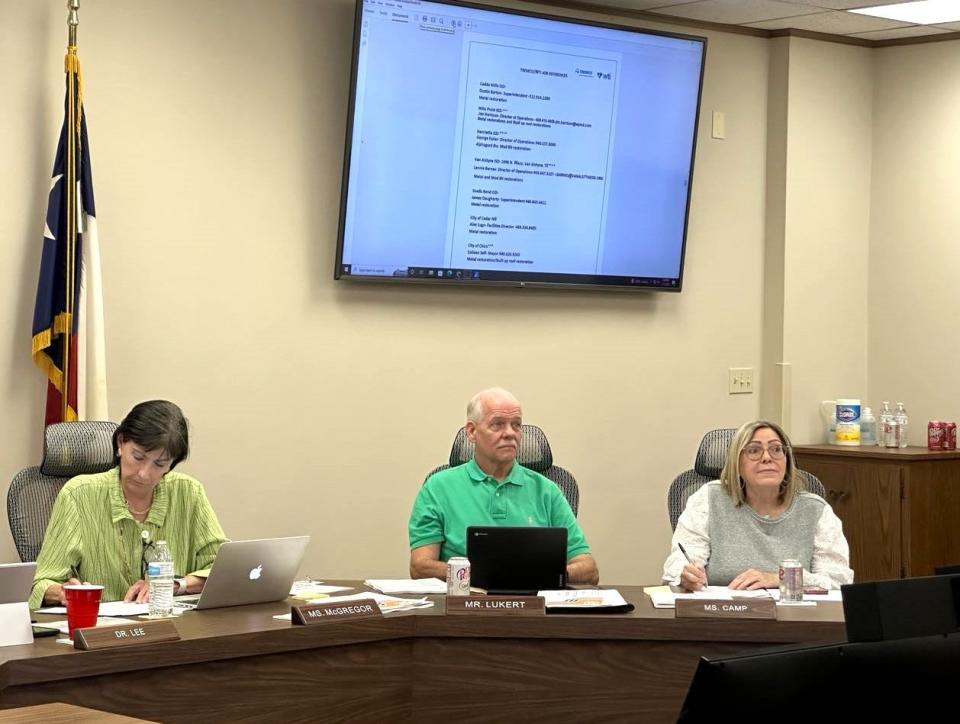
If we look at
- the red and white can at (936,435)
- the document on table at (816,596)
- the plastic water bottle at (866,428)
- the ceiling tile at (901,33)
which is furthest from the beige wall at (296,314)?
the document on table at (816,596)

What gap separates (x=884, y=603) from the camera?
1.62m

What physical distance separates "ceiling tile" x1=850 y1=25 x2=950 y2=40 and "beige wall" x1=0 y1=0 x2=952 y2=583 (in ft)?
1.25

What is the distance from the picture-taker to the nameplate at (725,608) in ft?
10.6

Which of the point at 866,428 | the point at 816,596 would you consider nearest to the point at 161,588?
the point at 816,596

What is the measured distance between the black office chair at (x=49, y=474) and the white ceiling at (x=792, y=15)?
8.80ft

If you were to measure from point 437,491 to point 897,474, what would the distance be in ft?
7.36

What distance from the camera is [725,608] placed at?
10.7 ft

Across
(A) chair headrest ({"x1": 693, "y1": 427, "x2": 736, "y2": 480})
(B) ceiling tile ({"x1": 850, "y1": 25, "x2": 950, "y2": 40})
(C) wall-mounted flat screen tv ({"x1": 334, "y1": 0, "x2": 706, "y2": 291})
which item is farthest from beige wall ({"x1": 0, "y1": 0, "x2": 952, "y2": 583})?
(A) chair headrest ({"x1": 693, "y1": 427, "x2": 736, "y2": 480})

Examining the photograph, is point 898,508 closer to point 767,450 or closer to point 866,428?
point 866,428

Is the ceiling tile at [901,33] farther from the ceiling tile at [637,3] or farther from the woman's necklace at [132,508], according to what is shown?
the woman's necklace at [132,508]

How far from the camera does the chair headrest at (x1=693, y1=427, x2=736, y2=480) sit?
4168 mm

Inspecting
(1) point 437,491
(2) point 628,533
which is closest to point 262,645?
(1) point 437,491

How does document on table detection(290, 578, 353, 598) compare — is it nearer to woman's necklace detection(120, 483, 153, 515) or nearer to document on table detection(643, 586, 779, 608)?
woman's necklace detection(120, 483, 153, 515)

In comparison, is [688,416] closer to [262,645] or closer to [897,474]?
[897,474]
